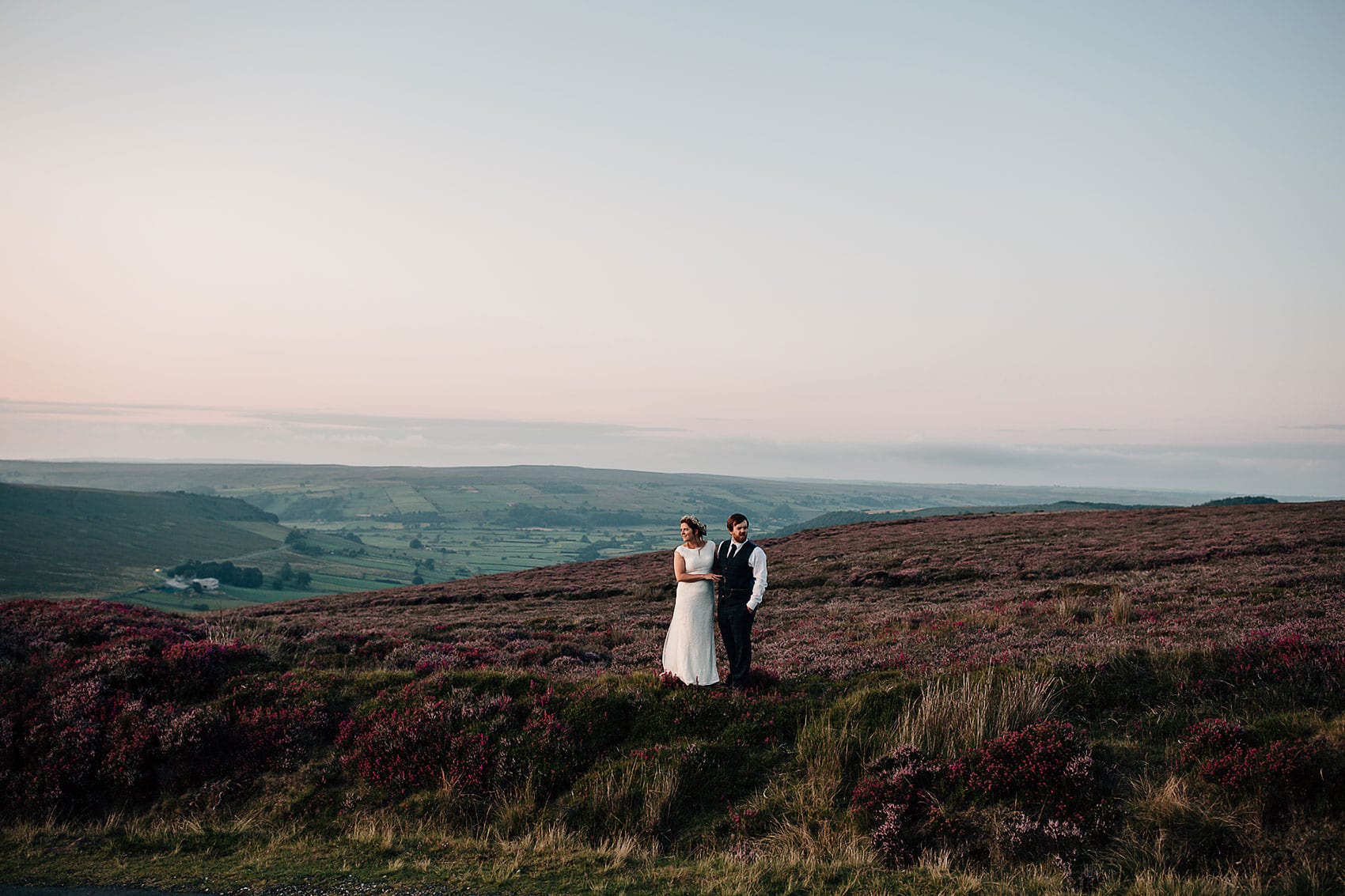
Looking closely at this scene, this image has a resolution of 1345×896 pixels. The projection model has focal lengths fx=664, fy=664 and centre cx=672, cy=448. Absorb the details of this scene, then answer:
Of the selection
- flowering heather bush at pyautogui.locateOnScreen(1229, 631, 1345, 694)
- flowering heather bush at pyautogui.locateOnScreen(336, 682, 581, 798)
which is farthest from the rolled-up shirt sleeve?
flowering heather bush at pyautogui.locateOnScreen(1229, 631, 1345, 694)

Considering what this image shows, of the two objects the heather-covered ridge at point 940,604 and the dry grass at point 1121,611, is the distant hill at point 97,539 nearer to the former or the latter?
the heather-covered ridge at point 940,604

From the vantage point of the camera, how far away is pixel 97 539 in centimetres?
14650

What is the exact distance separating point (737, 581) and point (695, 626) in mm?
1079

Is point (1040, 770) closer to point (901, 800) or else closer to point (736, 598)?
point (901, 800)

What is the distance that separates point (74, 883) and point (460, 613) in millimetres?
24217

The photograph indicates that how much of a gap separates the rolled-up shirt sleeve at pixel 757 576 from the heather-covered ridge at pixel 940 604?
2520mm

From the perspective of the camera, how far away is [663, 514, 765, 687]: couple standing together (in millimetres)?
10531

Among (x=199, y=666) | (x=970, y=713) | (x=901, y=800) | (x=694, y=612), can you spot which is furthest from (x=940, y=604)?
(x=199, y=666)

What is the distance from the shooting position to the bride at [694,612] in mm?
10547

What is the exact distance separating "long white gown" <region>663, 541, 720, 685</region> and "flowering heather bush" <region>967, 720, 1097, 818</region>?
421cm

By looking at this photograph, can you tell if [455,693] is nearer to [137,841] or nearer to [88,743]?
[137,841]

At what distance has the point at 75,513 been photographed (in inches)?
6713

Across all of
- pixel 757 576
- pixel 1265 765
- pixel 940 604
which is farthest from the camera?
pixel 940 604

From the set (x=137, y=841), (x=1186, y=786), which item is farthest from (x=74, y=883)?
(x=1186, y=786)
